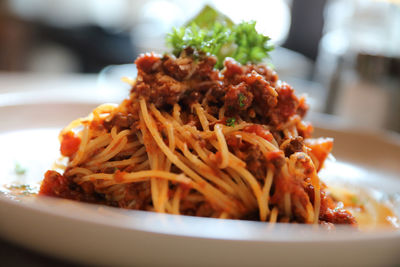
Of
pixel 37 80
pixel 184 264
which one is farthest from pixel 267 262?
pixel 37 80

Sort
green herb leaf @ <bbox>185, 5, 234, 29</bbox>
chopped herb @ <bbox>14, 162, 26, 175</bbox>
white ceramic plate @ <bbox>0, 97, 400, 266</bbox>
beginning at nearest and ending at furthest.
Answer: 1. white ceramic plate @ <bbox>0, 97, 400, 266</bbox>
2. chopped herb @ <bbox>14, 162, 26, 175</bbox>
3. green herb leaf @ <bbox>185, 5, 234, 29</bbox>

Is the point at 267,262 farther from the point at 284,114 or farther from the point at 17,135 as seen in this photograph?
the point at 17,135

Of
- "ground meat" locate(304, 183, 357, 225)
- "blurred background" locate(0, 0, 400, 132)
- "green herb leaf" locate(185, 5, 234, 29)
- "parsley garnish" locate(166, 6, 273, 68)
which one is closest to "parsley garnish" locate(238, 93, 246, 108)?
"parsley garnish" locate(166, 6, 273, 68)

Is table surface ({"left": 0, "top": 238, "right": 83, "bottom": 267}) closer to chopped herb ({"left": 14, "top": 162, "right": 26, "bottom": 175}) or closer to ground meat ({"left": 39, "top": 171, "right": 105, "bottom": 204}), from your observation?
ground meat ({"left": 39, "top": 171, "right": 105, "bottom": 204})

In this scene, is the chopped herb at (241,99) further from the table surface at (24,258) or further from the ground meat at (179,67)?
the table surface at (24,258)

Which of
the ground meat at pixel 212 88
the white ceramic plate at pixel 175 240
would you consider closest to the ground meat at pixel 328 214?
the ground meat at pixel 212 88

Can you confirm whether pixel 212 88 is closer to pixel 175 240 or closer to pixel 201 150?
pixel 201 150

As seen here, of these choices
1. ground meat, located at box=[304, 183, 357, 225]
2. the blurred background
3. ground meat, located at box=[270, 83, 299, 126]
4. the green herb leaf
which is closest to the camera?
ground meat, located at box=[304, 183, 357, 225]
